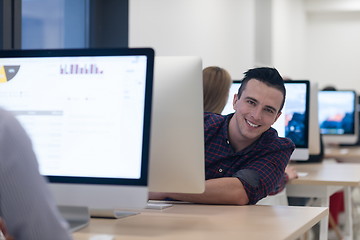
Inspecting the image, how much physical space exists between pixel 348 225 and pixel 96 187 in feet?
7.70

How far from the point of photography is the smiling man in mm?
2254

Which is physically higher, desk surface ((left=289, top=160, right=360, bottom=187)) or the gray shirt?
the gray shirt

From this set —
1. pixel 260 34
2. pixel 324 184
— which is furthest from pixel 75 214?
pixel 260 34

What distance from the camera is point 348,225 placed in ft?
12.1

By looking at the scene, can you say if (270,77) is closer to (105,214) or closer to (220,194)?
(220,194)

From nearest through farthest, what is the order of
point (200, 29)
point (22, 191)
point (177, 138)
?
point (22, 191) → point (177, 138) → point (200, 29)

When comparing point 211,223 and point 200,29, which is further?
point 200,29

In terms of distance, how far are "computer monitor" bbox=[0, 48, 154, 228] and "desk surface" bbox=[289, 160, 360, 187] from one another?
6.00 ft

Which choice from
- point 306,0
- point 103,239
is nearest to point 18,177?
point 103,239

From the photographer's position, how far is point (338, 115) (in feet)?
20.0

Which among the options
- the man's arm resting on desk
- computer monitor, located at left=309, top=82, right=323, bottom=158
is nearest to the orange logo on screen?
the man's arm resting on desk

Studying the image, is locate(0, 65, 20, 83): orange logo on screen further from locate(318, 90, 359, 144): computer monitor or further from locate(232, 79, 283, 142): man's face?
locate(318, 90, 359, 144): computer monitor

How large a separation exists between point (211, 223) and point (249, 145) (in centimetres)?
62

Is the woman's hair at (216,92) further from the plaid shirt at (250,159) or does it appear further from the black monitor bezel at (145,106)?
the black monitor bezel at (145,106)
